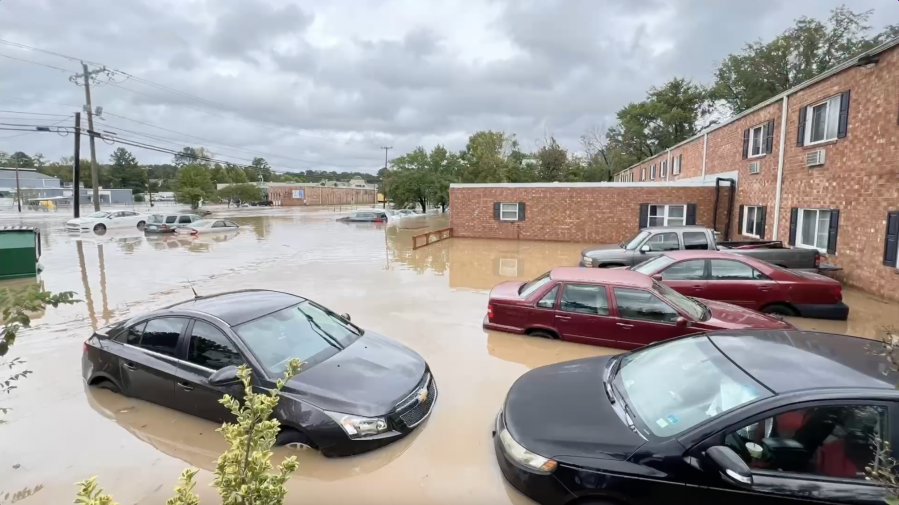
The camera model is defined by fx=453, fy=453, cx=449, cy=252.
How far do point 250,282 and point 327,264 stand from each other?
3.44 metres

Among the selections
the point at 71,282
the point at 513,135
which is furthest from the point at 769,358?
the point at 513,135

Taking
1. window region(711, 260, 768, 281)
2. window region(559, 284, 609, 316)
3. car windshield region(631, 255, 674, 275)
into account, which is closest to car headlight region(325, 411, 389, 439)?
window region(559, 284, 609, 316)

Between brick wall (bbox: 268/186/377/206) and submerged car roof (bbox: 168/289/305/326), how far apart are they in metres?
82.5

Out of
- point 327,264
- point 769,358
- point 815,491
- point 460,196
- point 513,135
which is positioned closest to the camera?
point 815,491

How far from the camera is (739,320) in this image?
21.0ft

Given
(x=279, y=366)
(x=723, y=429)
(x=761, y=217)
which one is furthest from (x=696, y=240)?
(x=279, y=366)

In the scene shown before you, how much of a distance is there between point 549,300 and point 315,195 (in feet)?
291

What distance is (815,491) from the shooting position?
2.60 m

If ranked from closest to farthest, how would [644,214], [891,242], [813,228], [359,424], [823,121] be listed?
[359,424] < [891,242] < [823,121] < [813,228] < [644,214]

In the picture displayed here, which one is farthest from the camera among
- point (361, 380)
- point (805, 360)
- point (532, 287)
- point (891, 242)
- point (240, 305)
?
point (891, 242)

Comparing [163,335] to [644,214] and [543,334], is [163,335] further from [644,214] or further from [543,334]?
[644,214]

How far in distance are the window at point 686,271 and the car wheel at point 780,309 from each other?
1.29 m

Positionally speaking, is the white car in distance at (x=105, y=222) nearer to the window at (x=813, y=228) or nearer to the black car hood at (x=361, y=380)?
the black car hood at (x=361, y=380)

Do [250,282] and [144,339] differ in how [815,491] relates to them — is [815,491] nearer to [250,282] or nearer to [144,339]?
[144,339]
